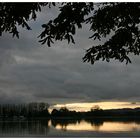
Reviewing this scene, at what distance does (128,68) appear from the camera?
4.54 metres

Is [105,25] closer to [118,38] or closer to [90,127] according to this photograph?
[118,38]

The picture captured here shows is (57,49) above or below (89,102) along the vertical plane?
above

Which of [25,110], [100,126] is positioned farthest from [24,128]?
[100,126]

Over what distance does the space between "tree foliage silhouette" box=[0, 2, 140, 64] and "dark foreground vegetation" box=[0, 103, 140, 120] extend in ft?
1.35

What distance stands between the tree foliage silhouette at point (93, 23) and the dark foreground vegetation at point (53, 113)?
41 centimetres

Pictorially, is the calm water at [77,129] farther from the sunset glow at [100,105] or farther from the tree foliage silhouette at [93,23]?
the tree foliage silhouette at [93,23]

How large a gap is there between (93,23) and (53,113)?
2.63 ft

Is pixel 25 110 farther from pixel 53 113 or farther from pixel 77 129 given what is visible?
pixel 77 129

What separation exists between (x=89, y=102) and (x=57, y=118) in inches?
11.1

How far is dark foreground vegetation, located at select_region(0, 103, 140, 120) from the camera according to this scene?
444 cm

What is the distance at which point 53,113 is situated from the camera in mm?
4500

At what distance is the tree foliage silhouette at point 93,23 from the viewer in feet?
15.0

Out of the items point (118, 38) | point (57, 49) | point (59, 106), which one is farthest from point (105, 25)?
→ point (59, 106)

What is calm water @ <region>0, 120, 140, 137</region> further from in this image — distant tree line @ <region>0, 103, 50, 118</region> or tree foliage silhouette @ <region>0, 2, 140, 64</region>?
tree foliage silhouette @ <region>0, 2, 140, 64</region>
